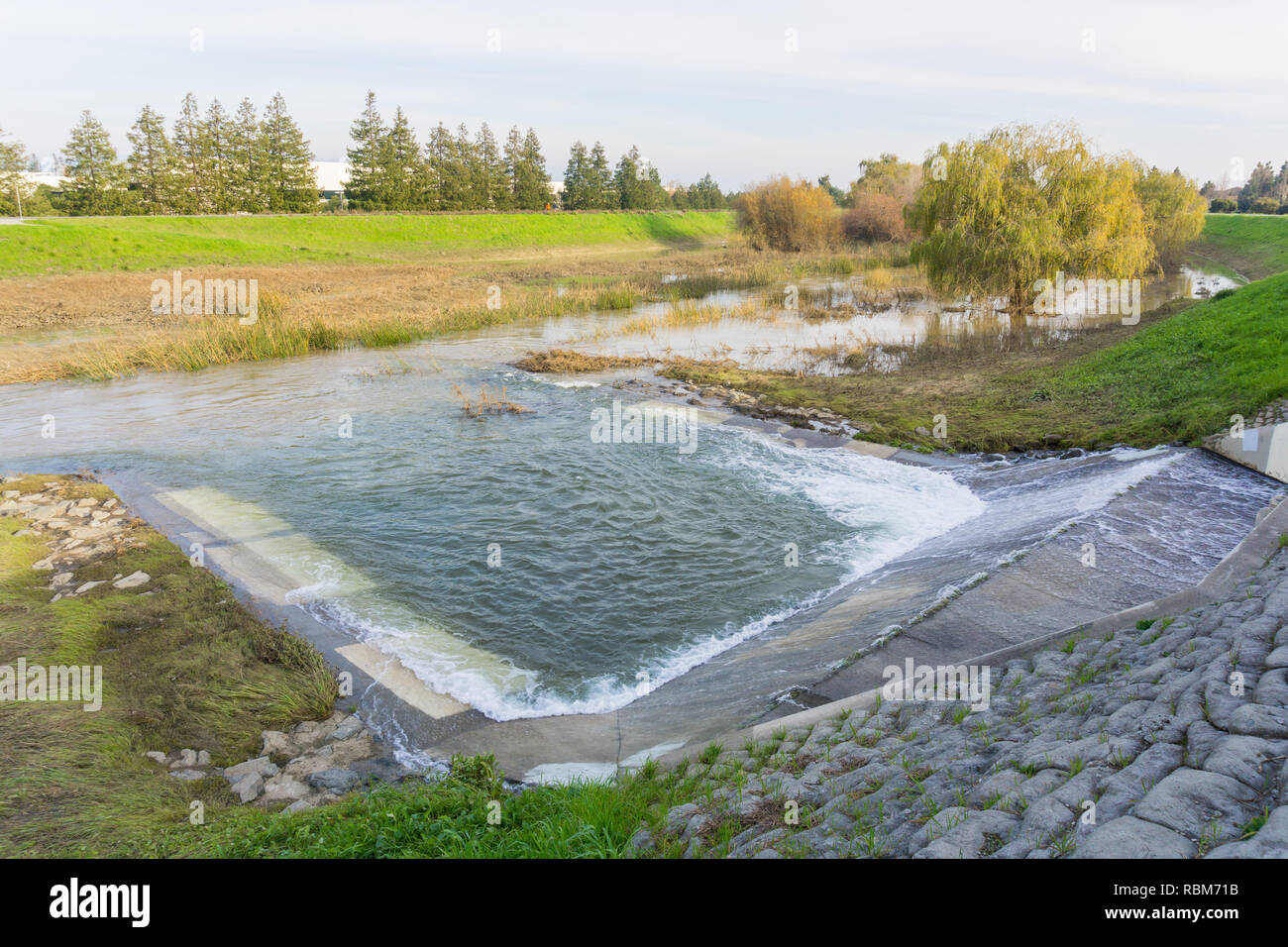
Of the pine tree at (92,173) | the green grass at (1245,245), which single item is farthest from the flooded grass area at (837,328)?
the pine tree at (92,173)

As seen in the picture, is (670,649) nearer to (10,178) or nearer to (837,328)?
(837,328)

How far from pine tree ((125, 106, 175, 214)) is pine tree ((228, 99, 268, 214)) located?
14.3 ft

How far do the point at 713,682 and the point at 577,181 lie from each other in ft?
298

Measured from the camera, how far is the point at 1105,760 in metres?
4.12

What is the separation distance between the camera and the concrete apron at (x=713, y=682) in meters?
6.35

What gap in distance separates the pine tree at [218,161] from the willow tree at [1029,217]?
55244 mm

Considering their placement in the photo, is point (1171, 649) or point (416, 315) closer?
point (1171, 649)

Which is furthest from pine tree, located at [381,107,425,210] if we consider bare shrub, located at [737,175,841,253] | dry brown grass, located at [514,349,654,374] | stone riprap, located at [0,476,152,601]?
stone riprap, located at [0,476,152,601]

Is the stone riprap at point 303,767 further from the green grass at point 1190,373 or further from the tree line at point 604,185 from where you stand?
the tree line at point 604,185

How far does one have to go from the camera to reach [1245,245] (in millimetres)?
43594

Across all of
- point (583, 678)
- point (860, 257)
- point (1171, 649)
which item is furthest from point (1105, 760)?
point (860, 257)
